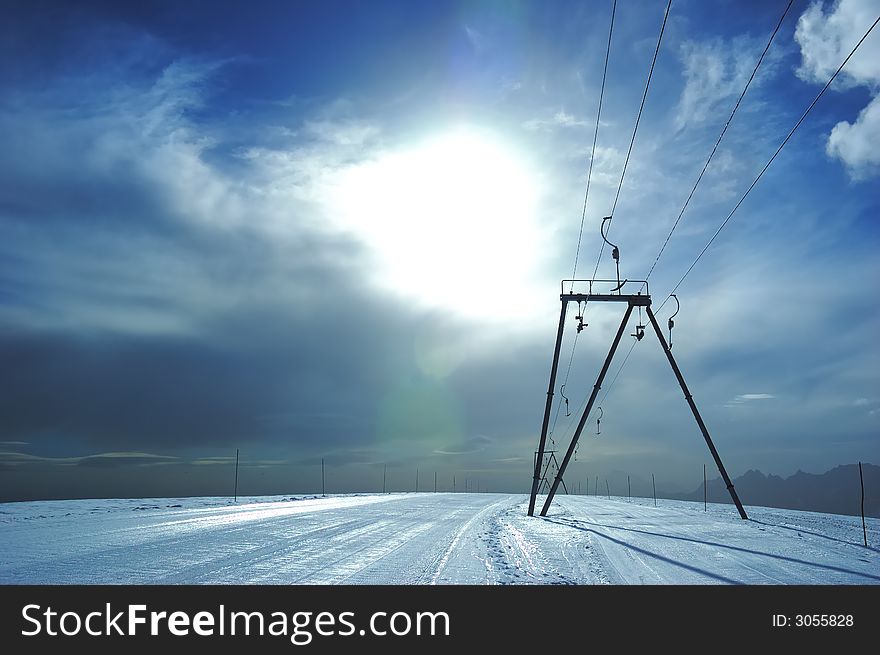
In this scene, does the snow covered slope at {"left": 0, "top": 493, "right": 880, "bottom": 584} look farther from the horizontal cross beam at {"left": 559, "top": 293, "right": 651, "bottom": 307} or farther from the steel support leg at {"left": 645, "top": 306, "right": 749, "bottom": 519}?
the horizontal cross beam at {"left": 559, "top": 293, "right": 651, "bottom": 307}

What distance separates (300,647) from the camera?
23.8 ft

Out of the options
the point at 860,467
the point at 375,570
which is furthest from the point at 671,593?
the point at 860,467

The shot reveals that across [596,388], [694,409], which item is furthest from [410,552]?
[694,409]

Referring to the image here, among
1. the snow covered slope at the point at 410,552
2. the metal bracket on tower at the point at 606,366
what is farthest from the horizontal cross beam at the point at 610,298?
the snow covered slope at the point at 410,552

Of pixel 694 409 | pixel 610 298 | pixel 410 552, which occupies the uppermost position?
pixel 610 298

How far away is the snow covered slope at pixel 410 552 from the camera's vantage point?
10609mm

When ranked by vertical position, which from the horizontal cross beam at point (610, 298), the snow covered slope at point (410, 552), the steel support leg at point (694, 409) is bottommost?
the snow covered slope at point (410, 552)

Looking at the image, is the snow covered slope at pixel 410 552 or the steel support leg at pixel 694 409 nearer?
the snow covered slope at pixel 410 552

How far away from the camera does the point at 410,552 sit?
1373cm

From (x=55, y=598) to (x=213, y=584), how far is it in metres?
2.18

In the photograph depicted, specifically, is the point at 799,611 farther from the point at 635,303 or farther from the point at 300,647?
the point at 635,303

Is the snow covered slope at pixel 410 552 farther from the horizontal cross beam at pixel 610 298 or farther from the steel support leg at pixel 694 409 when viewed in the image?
the horizontal cross beam at pixel 610 298

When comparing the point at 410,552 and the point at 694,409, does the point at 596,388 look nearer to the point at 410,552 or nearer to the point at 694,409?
the point at 694,409

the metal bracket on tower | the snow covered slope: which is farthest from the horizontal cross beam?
the snow covered slope
